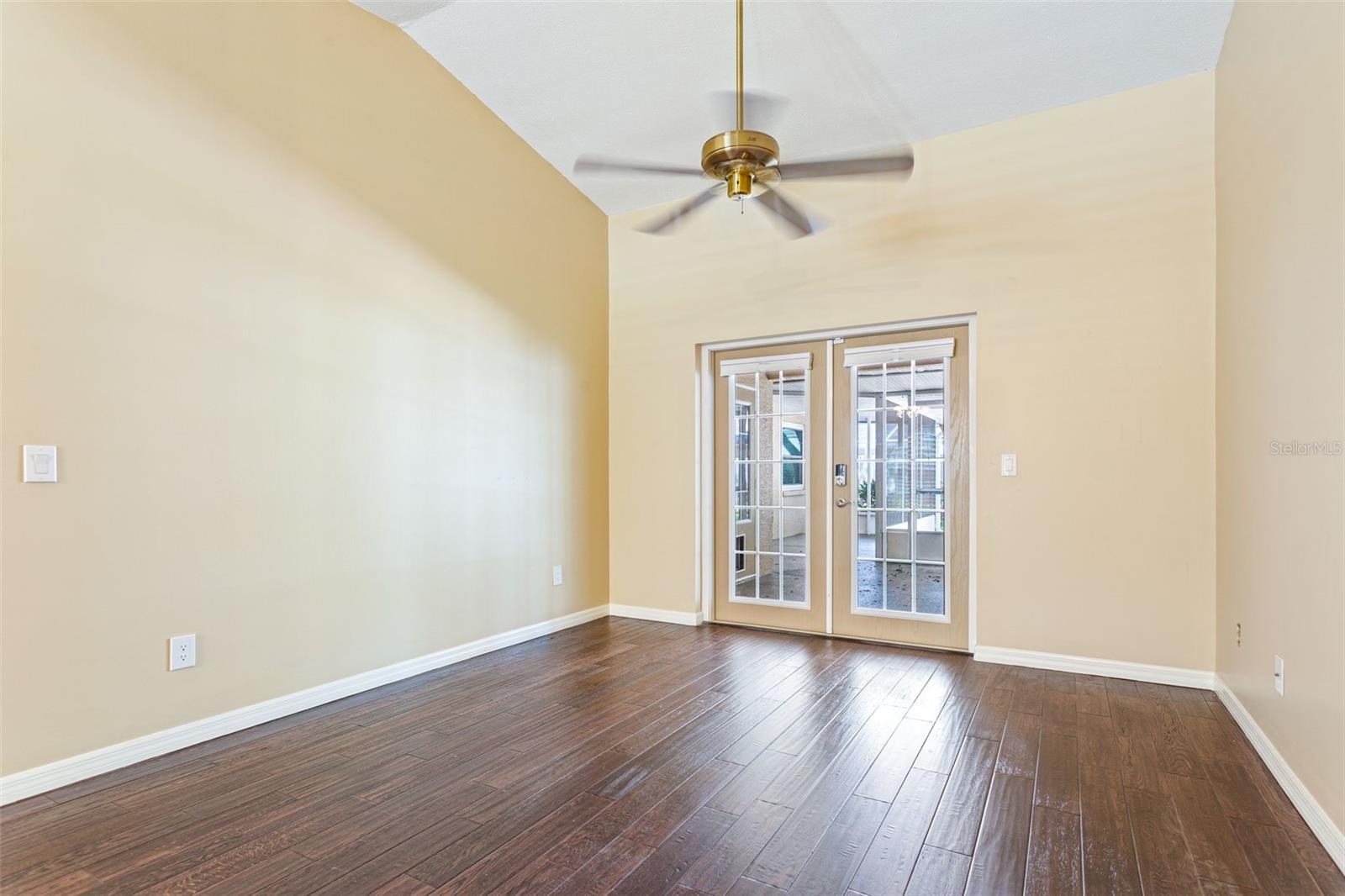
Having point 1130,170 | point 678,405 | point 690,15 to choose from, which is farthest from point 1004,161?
point 678,405

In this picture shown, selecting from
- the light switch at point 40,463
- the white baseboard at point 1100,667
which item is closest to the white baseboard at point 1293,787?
the white baseboard at point 1100,667

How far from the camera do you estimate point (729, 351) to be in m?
5.02

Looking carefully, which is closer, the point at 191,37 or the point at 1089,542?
the point at 191,37

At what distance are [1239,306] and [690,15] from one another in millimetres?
2875

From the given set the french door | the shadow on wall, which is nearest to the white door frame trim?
the french door

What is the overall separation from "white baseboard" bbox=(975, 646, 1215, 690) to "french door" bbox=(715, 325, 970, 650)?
27 cm

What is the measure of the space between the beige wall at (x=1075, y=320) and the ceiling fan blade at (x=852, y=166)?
1879 mm

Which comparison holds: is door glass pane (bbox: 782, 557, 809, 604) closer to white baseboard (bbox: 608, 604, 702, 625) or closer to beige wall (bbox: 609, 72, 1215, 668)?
white baseboard (bbox: 608, 604, 702, 625)

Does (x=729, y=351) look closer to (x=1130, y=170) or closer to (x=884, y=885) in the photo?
(x=1130, y=170)

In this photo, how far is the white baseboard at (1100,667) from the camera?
3.46 metres

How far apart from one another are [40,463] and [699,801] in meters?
2.53

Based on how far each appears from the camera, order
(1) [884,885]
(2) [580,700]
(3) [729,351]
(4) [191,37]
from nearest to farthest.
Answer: (1) [884,885] < (4) [191,37] < (2) [580,700] < (3) [729,351]

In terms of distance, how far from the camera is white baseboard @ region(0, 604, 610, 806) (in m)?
2.33

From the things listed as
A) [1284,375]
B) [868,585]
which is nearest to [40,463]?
[868,585]
